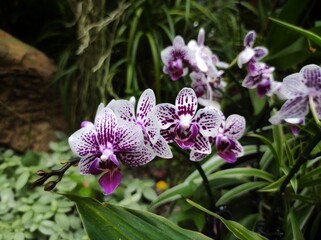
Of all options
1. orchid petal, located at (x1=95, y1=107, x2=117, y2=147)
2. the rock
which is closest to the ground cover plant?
orchid petal, located at (x1=95, y1=107, x2=117, y2=147)

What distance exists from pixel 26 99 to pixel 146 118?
3.39 ft

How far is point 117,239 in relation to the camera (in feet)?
1.92

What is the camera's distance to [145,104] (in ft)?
2.06

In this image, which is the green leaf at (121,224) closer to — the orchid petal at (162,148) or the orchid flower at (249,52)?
the orchid petal at (162,148)

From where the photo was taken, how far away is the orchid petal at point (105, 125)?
0.58 m

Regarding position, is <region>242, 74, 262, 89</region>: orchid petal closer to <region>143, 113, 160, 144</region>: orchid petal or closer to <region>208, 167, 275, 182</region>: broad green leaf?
<region>208, 167, 275, 182</region>: broad green leaf

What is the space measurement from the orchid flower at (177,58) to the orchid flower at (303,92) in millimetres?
302

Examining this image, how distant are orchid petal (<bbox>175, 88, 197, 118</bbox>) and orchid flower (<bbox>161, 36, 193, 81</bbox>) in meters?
0.27

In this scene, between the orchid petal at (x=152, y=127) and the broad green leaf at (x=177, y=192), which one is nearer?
the orchid petal at (x=152, y=127)

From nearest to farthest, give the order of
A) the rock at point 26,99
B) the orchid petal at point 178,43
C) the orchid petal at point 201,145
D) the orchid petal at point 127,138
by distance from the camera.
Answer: the orchid petal at point 127,138 → the orchid petal at point 201,145 → the orchid petal at point 178,43 → the rock at point 26,99

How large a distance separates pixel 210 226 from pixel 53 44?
124 centimetres

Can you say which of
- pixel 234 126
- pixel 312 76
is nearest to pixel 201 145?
pixel 234 126

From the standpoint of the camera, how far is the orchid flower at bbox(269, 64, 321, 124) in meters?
0.64

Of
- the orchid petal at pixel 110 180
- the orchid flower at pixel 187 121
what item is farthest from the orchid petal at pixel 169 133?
the orchid petal at pixel 110 180
